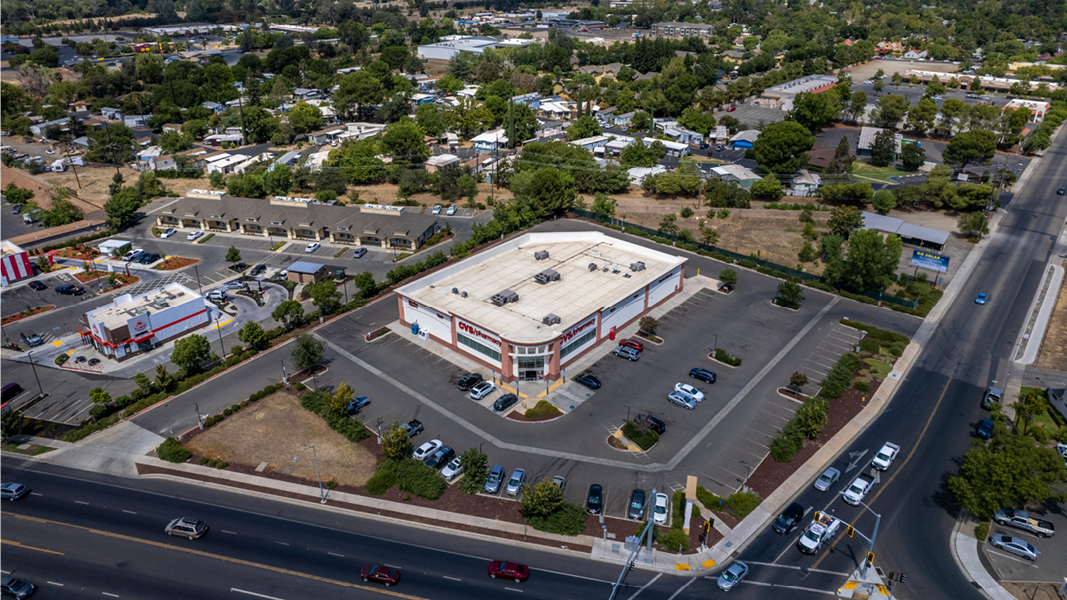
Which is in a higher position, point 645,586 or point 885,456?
point 885,456

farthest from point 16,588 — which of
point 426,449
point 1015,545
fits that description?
point 1015,545

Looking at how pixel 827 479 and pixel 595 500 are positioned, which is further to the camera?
pixel 827 479

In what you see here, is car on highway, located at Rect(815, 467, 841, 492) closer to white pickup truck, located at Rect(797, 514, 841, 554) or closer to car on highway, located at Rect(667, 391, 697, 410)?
white pickup truck, located at Rect(797, 514, 841, 554)

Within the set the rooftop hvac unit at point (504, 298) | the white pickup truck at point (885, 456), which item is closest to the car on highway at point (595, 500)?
the white pickup truck at point (885, 456)

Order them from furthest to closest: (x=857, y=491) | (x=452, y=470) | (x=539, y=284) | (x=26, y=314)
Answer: (x=26, y=314)
(x=539, y=284)
(x=452, y=470)
(x=857, y=491)

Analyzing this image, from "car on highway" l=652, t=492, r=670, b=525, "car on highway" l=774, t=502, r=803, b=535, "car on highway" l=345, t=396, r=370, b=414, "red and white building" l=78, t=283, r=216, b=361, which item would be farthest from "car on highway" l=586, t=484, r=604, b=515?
"red and white building" l=78, t=283, r=216, b=361

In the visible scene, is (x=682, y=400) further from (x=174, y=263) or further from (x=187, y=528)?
(x=174, y=263)

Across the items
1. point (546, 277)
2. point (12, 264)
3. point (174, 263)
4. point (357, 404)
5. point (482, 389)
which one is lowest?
point (357, 404)
